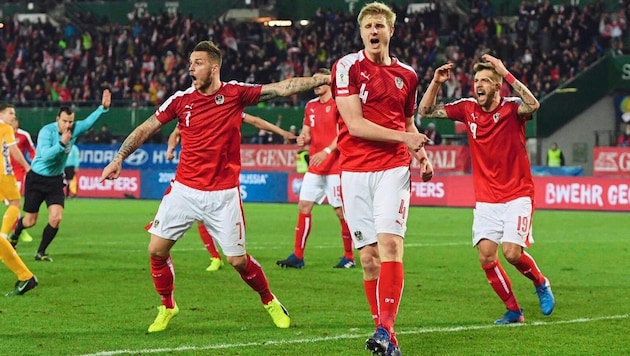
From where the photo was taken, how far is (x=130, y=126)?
132 ft

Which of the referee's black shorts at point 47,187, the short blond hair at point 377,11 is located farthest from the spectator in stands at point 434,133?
the short blond hair at point 377,11

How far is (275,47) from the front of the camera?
44812mm

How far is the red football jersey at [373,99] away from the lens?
26.5ft

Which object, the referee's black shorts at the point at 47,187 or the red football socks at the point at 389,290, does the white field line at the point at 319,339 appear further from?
the referee's black shorts at the point at 47,187

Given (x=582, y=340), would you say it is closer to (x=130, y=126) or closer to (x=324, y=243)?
(x=324, y=243)

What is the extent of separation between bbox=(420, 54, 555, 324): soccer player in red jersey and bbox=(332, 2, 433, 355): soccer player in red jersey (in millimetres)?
1605

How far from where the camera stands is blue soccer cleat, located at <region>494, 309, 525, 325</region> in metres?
9.74

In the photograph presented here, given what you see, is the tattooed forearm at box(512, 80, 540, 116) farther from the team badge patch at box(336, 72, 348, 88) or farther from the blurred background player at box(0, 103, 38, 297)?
the blurred background player at box(0, 103, 38, 297)

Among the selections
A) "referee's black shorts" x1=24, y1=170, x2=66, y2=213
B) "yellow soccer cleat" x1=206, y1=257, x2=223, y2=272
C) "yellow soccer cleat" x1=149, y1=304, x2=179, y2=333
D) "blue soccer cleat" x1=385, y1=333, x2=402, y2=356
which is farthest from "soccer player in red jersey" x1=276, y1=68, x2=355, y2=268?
"blue soccer cleat" x1=385, y1=333, x2=402, y2=356

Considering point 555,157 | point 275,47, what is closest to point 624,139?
point 555,157

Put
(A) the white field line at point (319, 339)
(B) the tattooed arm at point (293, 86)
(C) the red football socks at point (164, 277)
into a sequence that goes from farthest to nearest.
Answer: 1. (C) the red football socks at point (164, 277)
2. (B) the tattooed arm at point (293, 86)
3. (A) the white field line at point (319, 339)

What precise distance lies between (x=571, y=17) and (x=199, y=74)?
33.3m

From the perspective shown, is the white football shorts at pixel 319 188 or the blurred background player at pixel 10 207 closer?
the blurred background player at pixel 10 207

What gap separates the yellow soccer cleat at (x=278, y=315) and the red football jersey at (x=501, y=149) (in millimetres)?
2061
